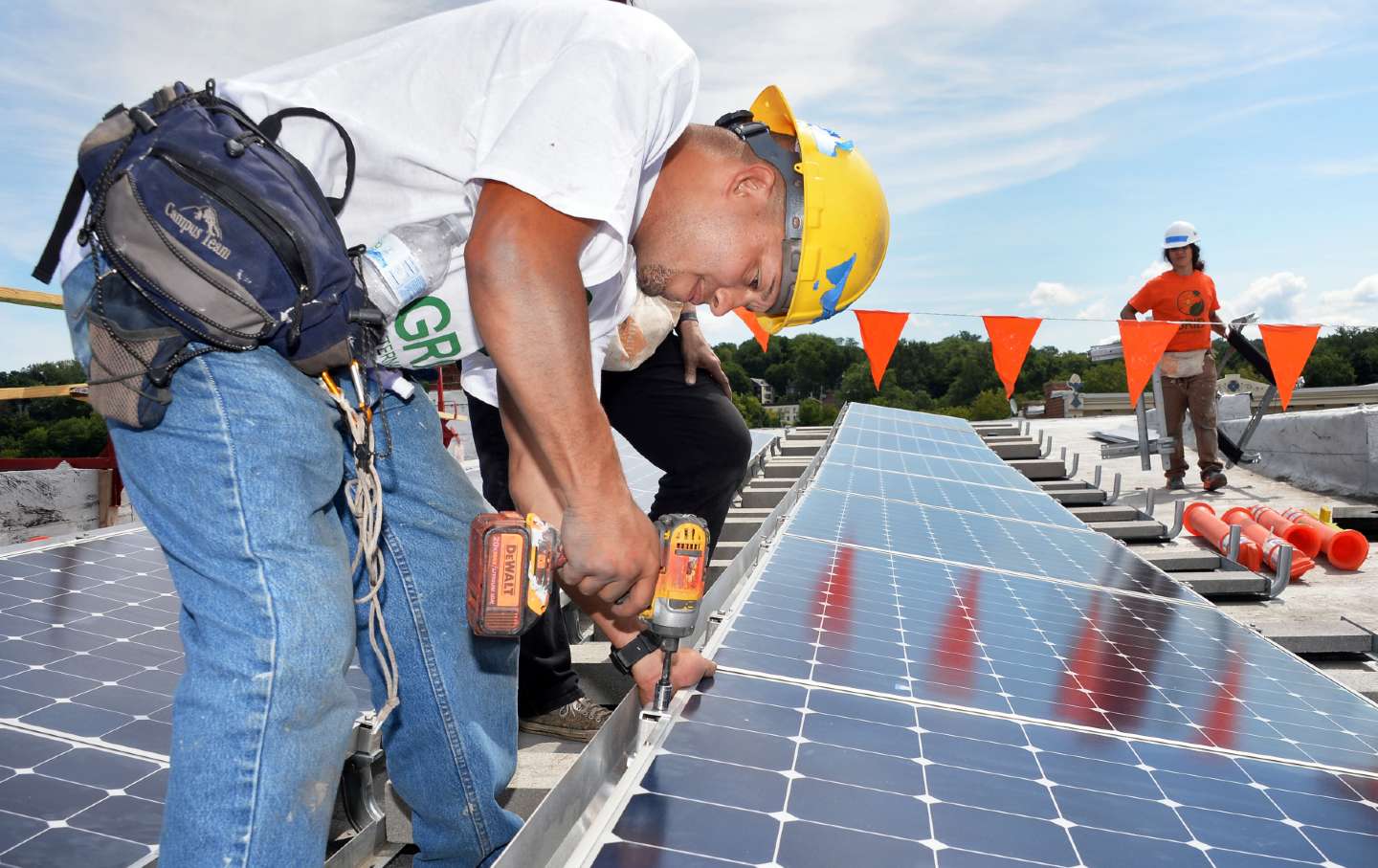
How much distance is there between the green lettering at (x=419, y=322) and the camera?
2.10 meters

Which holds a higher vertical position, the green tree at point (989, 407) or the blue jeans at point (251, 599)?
the blue jeans at point (251, 599)

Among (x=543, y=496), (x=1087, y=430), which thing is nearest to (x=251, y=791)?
(x=543, y=496)

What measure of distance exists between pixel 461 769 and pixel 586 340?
1180 mm

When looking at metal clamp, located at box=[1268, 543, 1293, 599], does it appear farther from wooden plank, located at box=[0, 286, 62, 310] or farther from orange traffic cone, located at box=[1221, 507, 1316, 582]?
wooden plank, located at box=[0, 286, 62, 310]

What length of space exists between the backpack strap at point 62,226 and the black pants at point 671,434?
5.64 ft

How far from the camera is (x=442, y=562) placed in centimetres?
238

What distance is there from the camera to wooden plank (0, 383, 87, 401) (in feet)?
14.8

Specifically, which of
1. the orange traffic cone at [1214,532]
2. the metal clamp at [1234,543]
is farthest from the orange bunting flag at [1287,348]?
the metal clamp at [1234,543]

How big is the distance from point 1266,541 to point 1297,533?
62cm

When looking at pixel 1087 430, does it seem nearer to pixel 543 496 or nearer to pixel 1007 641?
pixel 1007 641

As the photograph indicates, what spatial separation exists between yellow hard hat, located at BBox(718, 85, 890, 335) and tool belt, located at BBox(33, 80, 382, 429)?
1.03 m

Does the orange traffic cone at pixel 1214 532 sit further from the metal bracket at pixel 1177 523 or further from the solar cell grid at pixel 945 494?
the solar cell grid at pixel 945 494

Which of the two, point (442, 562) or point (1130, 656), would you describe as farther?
point (1130, 656)

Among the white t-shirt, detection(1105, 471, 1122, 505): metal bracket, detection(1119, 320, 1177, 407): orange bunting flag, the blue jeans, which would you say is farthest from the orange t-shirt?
the blue jeans
